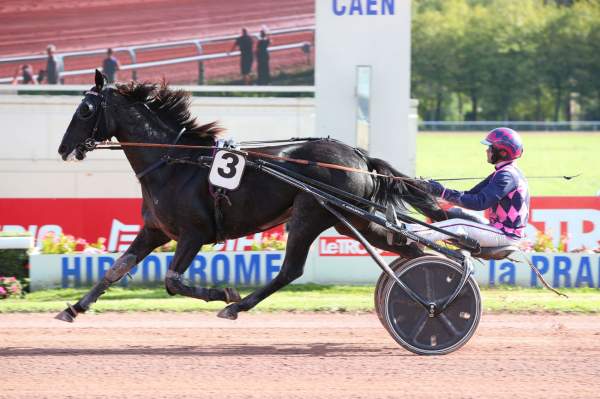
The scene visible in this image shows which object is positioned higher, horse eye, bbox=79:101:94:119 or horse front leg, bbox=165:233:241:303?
horse eye, bbox=79:101:94:119

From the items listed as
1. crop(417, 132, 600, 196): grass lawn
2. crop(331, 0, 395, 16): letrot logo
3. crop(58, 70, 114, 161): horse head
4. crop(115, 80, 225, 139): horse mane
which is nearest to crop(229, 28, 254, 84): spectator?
crop(331, 0, 395, 16): letrot logo

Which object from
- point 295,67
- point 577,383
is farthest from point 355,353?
point 295,67

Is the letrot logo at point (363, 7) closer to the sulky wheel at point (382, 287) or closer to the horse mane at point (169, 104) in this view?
the horse mane at point (169, 104)

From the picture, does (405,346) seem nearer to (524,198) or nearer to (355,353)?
(355,353)

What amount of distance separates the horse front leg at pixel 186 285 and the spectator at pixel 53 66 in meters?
7.78

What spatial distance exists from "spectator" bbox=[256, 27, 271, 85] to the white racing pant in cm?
753

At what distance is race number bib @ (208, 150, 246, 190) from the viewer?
7.17 m

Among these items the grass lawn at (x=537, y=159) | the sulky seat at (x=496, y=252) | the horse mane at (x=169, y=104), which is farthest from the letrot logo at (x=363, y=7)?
the grass lawn at (x=537, y=159)

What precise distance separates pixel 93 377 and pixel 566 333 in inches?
146

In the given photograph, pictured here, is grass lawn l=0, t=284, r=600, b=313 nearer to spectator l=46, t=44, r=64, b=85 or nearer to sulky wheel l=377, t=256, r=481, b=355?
sulky wheel l=377, t=256, r=481, b=355

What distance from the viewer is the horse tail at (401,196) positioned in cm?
740

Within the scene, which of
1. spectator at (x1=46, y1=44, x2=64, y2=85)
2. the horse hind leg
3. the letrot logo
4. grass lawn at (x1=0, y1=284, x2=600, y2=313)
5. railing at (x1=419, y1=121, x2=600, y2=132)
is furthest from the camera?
railing at (x1=419, y1=121, x2=600, y2=132)

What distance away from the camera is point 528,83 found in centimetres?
4866

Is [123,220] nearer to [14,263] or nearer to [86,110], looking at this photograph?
[14,263]
